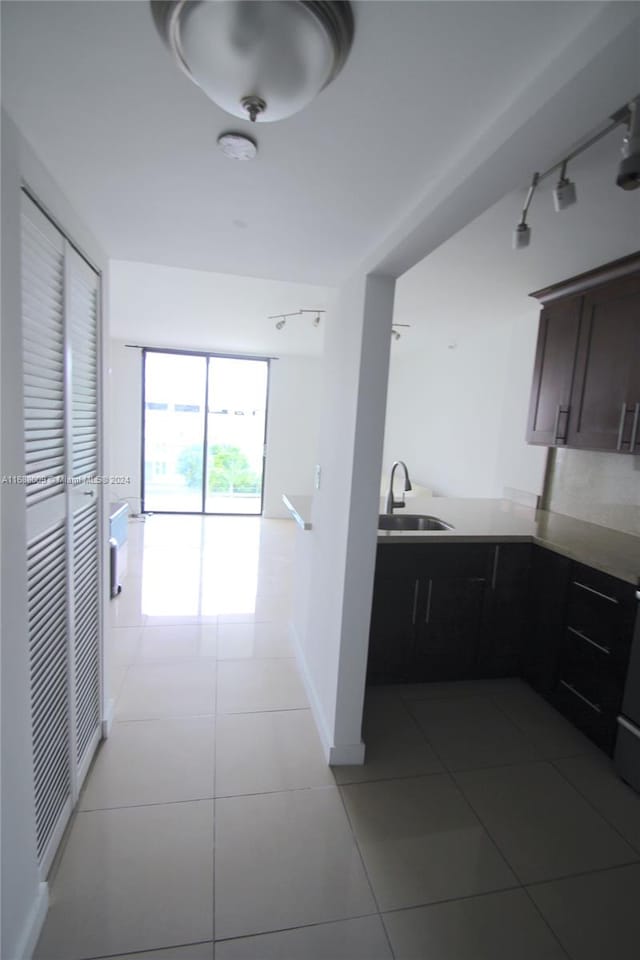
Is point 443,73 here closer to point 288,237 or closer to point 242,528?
point 288,237

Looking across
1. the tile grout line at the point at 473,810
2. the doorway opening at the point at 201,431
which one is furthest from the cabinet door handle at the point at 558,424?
the doorway opening at the point at 201,431

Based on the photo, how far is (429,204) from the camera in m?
1.27

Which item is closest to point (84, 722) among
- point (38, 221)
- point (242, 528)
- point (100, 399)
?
point (100, 399)

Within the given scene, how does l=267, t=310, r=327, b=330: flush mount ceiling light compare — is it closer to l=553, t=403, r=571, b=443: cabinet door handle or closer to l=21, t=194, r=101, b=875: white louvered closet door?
l=553, t=403, r=571, b=443: cabinet door handle

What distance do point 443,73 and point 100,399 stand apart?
1.65 meters

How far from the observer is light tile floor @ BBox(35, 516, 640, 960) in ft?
4.32

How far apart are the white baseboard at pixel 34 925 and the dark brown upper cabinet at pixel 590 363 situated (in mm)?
2874

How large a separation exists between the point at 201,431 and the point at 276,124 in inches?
230

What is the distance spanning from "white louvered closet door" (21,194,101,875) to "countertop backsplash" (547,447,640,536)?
2.85 m

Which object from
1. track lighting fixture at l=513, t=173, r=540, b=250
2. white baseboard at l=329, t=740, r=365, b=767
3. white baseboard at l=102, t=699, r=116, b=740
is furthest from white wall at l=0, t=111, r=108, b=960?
track lighting fixture at l=513, t=173, r=540, b=250

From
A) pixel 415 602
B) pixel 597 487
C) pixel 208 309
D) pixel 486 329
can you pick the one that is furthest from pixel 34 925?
pixel 486 329

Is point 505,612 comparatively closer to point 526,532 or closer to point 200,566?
point 526,532

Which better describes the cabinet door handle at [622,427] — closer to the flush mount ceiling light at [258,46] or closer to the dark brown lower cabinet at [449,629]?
the dark brown lower cabinet at [449,629]

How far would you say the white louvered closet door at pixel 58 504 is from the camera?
1252mm
